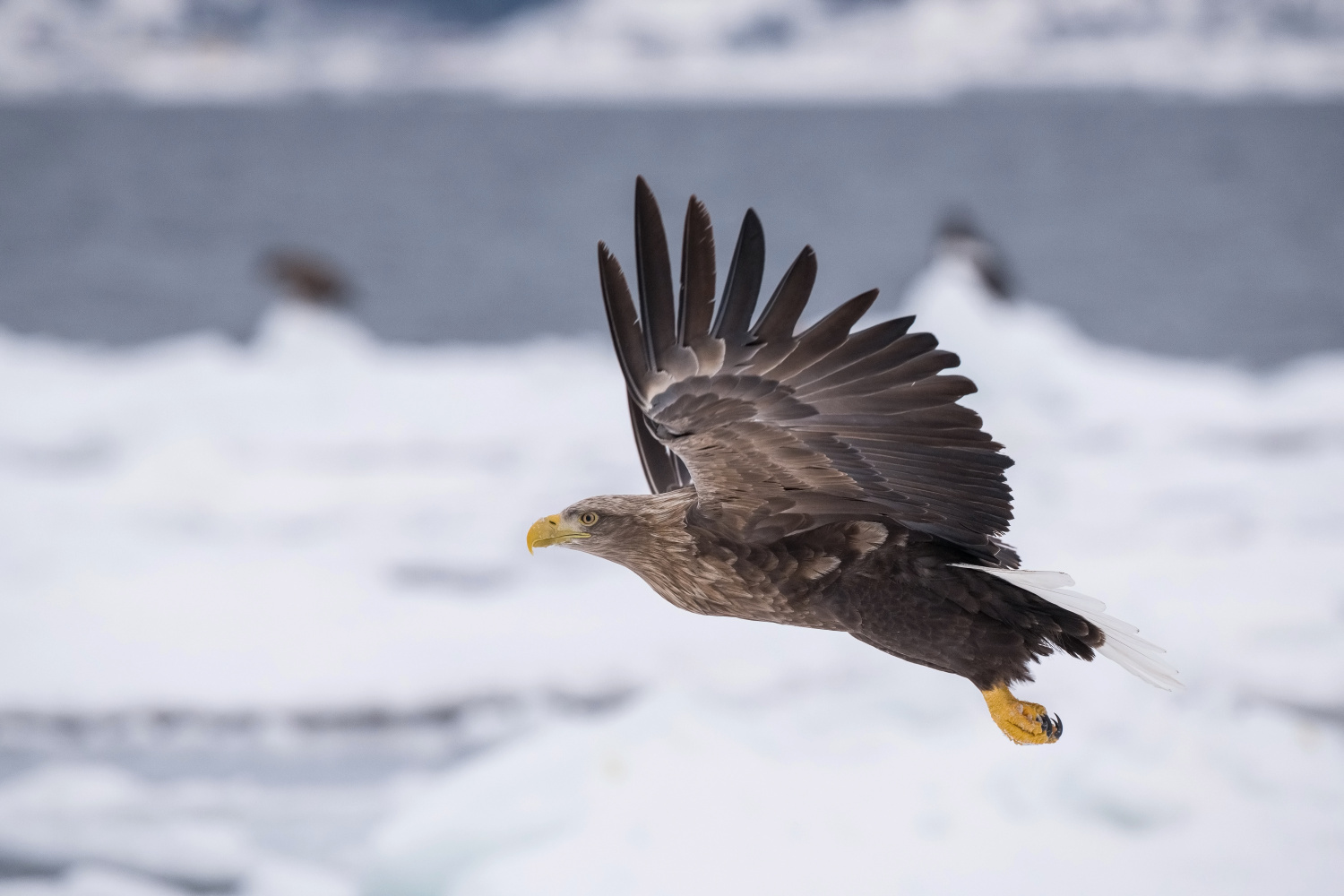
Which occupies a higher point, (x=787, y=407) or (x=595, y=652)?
(x=595, y=652)

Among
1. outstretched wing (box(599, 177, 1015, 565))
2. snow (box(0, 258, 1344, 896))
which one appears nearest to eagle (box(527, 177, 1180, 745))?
outstretched wing (box(599, 177, 1015, 565))

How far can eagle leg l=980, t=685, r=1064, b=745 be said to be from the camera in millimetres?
2295

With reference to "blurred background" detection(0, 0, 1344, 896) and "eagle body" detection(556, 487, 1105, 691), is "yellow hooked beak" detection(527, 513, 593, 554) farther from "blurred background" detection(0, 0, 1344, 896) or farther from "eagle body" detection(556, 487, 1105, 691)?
"blurred background" detection(0, 0, 1344, 896)

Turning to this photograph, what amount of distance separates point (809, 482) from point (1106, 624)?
614 mm

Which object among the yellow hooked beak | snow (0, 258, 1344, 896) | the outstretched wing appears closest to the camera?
the outstretched wing

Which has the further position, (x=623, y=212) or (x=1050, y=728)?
(x=623, y=212)

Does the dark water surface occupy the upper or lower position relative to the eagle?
upper

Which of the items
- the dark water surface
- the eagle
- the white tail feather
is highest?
the dark water surface

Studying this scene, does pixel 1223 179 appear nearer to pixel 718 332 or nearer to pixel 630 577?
pixel 630 577

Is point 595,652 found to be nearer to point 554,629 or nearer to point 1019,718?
point 554,629

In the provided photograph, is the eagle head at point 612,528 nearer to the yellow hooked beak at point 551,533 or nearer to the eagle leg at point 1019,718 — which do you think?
the yellow hooked beak at point 551,533

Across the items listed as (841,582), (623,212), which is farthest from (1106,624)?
(623,212)

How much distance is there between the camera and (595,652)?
257 inches

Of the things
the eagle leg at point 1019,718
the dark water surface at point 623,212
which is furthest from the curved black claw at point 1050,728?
the dark water surface at point 623,212
